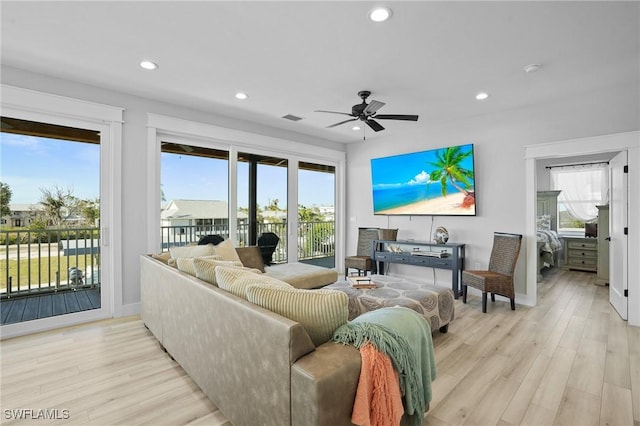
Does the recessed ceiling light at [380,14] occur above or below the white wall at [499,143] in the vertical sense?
above

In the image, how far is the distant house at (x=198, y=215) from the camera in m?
4.15

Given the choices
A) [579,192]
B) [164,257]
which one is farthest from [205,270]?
[579,192]

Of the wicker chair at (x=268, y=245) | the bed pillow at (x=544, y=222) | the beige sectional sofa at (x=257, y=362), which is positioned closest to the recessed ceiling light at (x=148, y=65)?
the beige sectional sofa at (x=257, y=362)

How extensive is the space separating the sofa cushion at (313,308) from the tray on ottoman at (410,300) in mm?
1421

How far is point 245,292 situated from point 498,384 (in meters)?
1.92

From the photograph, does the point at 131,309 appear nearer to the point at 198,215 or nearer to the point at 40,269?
the point at 40,269

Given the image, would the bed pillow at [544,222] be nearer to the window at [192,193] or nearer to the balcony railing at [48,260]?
the window at [192,193]

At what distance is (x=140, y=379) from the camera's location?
7.55 feet

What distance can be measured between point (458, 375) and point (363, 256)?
128 inches

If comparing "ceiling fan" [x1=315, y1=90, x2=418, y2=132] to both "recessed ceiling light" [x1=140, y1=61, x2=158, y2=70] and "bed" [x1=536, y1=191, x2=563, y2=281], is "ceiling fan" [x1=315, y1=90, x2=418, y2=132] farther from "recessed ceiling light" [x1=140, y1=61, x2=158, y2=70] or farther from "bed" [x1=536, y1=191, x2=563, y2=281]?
"bed" [x1=536, y1=191, x2=563, y2=281]

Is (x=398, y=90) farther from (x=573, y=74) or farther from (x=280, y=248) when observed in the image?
(x=280, y=248)

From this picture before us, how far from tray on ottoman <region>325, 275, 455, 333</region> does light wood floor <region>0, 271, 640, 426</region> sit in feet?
0.78

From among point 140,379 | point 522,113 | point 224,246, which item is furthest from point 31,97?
point 522,113

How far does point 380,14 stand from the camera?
2184 mm
